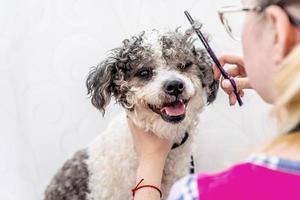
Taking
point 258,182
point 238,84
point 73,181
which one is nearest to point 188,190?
point 258,182

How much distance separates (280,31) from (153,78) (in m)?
0.73

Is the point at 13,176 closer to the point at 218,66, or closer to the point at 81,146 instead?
the point at 81,146

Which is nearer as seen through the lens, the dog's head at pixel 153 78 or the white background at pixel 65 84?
the dog's head at pixel 153 78

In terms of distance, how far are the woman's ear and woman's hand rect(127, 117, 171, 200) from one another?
62cm

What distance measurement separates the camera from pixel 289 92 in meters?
0.49

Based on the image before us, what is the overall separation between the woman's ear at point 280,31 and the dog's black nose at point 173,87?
64 centimetres

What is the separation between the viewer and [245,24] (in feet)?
1.93

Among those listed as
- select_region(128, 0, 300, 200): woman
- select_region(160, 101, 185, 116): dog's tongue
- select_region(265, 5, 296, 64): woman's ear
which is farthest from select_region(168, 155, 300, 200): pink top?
select_region(160, 101, 185, 116): dog's tongue

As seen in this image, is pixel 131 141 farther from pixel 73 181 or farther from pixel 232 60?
pixel 232 60

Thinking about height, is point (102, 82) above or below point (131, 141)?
above

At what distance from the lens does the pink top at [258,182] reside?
0.49 metres

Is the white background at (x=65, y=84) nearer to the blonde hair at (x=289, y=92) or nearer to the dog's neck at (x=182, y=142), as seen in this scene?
the dog's neck at (x=182, y=142)

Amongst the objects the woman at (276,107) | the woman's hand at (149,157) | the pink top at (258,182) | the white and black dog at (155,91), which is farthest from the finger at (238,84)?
the pink top at (258,182)

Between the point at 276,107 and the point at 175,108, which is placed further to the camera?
the point at 175,108
